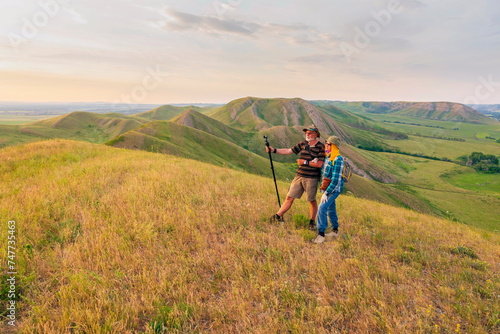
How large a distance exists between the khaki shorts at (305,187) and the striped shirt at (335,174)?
2.24 ft

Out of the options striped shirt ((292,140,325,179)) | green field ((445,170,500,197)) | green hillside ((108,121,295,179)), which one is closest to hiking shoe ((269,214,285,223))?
striped shirt ((292,140,325,179))

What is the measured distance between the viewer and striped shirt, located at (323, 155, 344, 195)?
634cm

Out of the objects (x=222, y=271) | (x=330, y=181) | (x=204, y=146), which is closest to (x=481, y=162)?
(x=204, y=146)

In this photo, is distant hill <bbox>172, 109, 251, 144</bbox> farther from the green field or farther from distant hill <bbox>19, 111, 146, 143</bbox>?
the green field

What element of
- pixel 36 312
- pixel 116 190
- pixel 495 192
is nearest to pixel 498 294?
pixel 36 312

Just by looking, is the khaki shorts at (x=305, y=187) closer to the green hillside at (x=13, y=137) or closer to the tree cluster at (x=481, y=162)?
the green hillside at (x=13, y=137)

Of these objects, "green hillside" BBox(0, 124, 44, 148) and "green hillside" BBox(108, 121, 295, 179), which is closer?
"green hillside" BBox(108, 121, 295, 179)

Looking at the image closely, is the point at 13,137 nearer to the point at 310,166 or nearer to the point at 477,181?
the point at 310,166

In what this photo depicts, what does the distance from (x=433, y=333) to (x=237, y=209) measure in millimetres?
5916

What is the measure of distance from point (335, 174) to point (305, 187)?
123 cm

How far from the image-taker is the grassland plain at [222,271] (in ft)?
11.9

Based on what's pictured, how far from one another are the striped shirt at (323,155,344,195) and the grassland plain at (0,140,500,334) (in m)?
1.55

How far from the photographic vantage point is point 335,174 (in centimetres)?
634

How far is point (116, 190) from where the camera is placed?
898 centimetres
